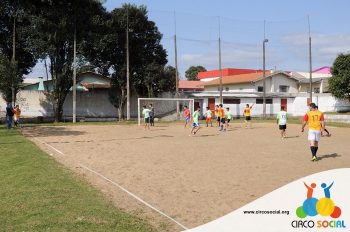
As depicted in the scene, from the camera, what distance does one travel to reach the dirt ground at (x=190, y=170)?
7.61m

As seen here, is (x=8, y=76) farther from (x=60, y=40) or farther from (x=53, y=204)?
(x=53, y=204)

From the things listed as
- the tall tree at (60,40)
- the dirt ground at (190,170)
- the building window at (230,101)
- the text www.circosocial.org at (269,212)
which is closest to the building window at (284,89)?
the building window at (230,101)

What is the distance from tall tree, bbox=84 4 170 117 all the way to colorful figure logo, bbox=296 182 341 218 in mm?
38043

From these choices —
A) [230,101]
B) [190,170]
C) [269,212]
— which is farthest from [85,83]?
[269,212]

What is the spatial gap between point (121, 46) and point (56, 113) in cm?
869

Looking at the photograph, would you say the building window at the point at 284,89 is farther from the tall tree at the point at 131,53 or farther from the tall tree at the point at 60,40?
the tall tree at the point at 60,40

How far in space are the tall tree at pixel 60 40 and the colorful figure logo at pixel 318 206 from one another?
34443mm

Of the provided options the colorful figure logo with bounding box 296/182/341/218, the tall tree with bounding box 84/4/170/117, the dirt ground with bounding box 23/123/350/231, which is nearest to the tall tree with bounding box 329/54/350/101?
the tall tree with bounding box 84/4/170/117

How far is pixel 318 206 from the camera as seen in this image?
3.57 metres

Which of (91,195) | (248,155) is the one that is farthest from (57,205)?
(248,155)

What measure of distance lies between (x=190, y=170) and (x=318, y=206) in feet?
26.2

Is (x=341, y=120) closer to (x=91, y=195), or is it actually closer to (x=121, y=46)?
(x=121, y=46)

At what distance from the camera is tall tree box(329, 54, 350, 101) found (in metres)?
44.6

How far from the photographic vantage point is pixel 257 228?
373cm
